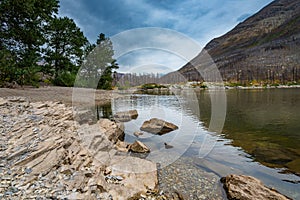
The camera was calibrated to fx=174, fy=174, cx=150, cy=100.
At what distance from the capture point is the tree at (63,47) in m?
29.7

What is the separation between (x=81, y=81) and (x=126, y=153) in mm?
28464

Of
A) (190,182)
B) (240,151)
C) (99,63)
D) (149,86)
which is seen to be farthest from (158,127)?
(149,86)

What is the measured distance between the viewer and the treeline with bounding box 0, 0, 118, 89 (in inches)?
592

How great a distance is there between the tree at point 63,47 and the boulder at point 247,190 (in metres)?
30.2

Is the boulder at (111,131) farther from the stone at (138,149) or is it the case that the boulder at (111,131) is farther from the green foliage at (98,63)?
the green foliage at (98,63)

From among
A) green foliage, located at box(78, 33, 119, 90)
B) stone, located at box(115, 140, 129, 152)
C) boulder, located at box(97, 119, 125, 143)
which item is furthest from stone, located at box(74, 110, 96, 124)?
green foliage, located at box(78, 33, 119, 90)

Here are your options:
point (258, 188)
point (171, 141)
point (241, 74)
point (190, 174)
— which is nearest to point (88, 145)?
point (190, 174)

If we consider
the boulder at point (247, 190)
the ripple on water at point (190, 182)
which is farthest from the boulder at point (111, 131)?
the boulder at point (247, 190)

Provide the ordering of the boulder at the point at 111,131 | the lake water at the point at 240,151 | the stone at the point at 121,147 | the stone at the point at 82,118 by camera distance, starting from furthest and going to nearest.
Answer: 1. the stone at the point at 82,118
2. the boulder at the point at 111,131
3. the stone at the point at 121,147
4. the lake water at the point at 240,151

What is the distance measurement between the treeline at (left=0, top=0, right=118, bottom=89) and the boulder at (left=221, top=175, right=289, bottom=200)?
56.7 feet

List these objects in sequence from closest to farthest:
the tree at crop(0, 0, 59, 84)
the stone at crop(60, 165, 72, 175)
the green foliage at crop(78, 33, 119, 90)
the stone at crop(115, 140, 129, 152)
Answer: the stone at crop(60, 165, 72, 175), the stone at crop(115, 140, 129, 152), the tree at crop(0, 0, 59, 84), the green foliage at crop(78, 33, 119, 90)

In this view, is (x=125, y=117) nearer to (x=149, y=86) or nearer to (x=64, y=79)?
(x=64, y=79)

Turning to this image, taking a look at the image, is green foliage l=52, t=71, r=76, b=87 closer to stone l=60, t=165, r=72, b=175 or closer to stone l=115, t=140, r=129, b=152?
stone l=115, t=140, r=129, b=152

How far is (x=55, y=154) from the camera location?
5.25 m
